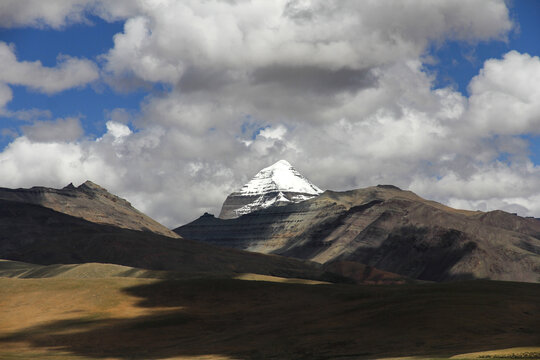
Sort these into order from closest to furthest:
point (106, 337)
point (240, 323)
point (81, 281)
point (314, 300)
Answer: point (106, 337) → point (240, 323) → point (314, 300) → point (81, 281)

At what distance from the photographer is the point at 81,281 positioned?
324ft

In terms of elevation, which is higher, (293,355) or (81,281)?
(81,281)

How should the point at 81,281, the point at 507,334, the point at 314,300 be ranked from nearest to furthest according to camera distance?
1. the point at 507,334
2. the point at 314,300
3. the point at 81,281

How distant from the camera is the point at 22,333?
76.1m

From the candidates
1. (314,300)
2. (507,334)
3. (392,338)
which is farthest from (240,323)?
(507,334)

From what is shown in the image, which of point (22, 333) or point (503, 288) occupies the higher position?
point (503, 288)

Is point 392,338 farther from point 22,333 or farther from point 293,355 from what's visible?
point 22,333

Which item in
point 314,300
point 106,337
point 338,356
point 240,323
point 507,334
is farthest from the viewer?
point 314,300

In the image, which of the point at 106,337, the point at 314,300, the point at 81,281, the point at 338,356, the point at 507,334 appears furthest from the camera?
the point at 81,281

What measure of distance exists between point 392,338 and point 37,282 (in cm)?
5674

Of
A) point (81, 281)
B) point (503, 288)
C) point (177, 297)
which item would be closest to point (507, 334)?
point (503, 288)

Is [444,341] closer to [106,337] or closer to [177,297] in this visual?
[106,337]

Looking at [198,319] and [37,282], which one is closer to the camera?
[198,319]

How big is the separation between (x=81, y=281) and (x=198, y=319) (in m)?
25.4
